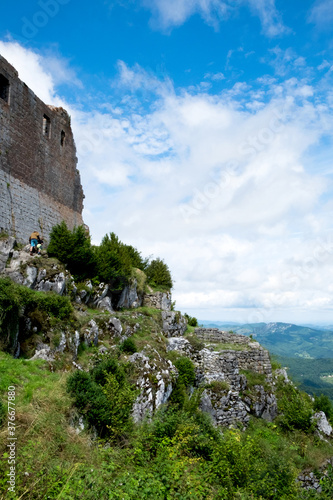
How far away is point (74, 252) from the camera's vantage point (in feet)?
55.2

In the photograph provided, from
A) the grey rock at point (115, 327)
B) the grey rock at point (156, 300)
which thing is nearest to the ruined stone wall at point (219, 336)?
the grey rock at point (156, 300)

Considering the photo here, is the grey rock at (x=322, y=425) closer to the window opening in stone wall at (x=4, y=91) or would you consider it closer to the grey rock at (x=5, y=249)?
the grey rock at (x=5, y=249)

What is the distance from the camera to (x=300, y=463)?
13.4 m

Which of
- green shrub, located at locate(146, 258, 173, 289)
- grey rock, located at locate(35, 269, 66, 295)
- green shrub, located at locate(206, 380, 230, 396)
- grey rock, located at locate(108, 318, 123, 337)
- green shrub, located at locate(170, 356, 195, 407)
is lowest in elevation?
green shrub, located at locate(206, 380, 230, 396)

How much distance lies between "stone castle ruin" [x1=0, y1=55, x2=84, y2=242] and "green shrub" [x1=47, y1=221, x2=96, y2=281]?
5.81 ft

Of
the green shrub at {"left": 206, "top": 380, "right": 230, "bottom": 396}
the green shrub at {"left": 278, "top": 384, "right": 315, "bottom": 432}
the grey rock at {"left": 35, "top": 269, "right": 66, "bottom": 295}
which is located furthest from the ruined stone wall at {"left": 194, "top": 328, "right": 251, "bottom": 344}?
the grey rock at {"left": 35, "top": 269, "right": 66, "bottom": 295}

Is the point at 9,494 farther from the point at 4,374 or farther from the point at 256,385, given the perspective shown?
the point at 256,385

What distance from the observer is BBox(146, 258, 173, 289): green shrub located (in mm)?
26581

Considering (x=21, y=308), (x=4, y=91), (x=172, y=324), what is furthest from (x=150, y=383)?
(x=4, y=91)

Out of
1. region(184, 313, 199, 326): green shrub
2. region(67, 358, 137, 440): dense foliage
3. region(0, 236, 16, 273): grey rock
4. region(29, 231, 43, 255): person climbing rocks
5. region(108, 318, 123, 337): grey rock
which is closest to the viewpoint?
region(67, 358, 137, 440): dense foliage

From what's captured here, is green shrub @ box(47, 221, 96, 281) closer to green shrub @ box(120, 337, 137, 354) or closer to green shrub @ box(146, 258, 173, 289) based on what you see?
green shrub @ box(120, 337, 137, 354)

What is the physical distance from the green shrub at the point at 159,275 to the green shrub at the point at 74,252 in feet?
31.6

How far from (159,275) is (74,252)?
36.8ft

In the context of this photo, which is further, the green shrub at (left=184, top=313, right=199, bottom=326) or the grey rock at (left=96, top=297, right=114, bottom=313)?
the green shrub at (left=184, top=313, right=199, bottom=326)
